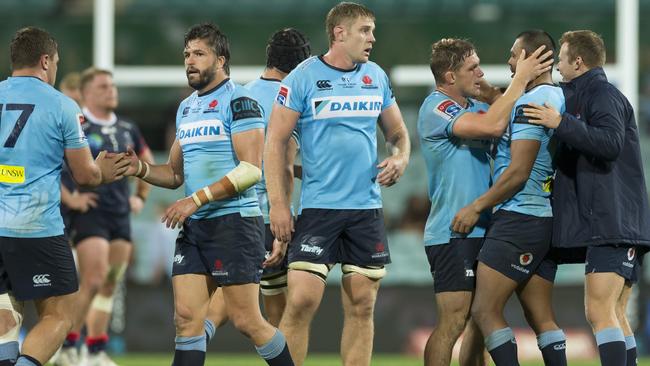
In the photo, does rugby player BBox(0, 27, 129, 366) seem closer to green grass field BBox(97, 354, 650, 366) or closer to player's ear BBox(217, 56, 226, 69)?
player's ear BBox(217, 56, 226, 69)

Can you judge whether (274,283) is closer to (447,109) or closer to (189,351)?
(189,351)

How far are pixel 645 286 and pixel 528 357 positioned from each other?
1.72 meters

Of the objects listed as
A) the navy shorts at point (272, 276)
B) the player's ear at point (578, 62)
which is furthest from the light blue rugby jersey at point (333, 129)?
the player's ear at point (578, 62)

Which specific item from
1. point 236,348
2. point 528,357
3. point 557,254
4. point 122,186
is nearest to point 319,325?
point 236,348

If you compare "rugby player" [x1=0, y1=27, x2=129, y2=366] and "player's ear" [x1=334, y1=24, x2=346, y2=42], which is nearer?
"rugby player" [x1=0, y1=27, x2=129, y2=366]

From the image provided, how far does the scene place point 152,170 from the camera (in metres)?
7.68

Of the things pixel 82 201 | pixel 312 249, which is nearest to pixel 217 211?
pixel 312 249

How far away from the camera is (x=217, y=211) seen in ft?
24.0

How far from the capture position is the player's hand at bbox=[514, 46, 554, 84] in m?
7.52

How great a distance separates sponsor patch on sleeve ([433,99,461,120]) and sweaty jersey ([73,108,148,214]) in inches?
161

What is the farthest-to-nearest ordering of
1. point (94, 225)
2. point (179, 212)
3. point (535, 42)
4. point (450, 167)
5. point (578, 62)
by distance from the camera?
point (94, 225) → point (450, 167) → point (578, 62) → point (535, 42) → point (179, 212)

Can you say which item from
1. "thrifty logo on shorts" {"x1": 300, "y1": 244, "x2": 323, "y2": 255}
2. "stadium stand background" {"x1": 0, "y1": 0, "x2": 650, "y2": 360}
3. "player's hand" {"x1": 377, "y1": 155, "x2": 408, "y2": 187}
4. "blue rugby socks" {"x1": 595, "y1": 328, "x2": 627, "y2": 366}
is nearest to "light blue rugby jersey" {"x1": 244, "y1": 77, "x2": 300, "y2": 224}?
"thrifty logo on shorts" {"x1": 300, "y1": 244, "x2": 323, "y2": 255}

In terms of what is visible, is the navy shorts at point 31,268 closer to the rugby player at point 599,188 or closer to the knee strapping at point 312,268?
the knee strapping at point 312,268

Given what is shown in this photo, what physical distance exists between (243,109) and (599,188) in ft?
7.45
